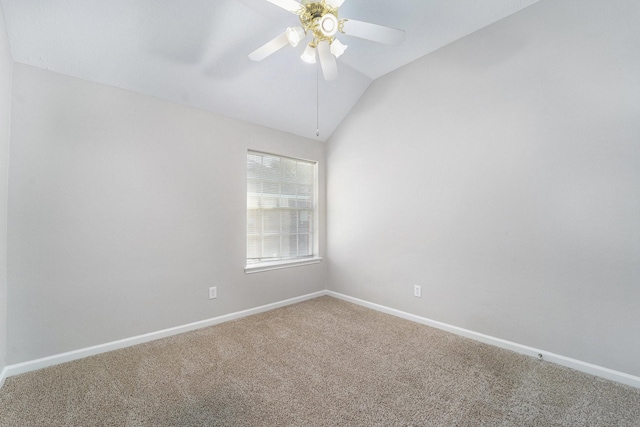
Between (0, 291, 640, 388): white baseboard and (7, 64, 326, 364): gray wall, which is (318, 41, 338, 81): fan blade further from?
(0, 291, 640, 388): white baseboard

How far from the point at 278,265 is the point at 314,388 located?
1.69 m

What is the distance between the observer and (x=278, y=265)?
3.30m

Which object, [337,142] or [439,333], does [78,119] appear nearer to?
[337,142]

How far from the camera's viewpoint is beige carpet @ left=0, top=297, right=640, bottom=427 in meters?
1.50

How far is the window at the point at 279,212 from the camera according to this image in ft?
10.5

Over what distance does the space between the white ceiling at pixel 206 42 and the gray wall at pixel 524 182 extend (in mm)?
328

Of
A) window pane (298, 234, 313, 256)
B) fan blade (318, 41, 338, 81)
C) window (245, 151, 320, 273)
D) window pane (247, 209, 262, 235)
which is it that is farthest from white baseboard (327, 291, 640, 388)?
fan blade (318, 41, 338, 81)

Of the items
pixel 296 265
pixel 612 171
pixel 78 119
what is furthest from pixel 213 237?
pixel 612 171

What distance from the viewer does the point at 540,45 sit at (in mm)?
2070

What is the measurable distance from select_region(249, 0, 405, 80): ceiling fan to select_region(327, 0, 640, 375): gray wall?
1185 mm

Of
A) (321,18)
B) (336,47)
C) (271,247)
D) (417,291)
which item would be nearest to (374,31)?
(336,47)

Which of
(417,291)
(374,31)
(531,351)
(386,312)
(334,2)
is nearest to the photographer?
(334,2)

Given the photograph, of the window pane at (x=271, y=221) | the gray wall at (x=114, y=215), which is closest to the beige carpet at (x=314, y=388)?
the gray wall at (x=114, y=215)

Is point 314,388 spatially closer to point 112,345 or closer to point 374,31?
point 112,345
